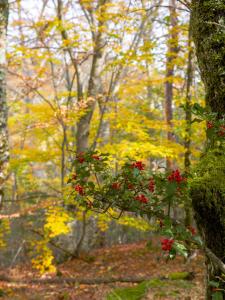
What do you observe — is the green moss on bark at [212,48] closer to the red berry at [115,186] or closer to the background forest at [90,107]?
the red berry at [115,186]

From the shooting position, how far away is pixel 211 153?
7.48 feet

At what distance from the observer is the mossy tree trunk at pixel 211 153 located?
7.06 feet

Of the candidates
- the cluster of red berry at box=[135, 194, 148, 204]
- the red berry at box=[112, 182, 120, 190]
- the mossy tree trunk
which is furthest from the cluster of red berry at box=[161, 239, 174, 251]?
the red berry at box=[112, 182, 120, 190]

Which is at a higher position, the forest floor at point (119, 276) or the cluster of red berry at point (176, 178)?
the cluster of red berry at point (176, 178)

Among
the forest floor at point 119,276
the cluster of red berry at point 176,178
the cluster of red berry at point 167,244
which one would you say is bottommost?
the forest floor at point 119,276

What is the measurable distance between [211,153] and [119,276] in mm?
6456

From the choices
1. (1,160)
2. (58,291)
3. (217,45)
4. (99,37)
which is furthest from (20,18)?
(217,45)

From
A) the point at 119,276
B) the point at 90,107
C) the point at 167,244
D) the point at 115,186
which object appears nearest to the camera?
the point at 167,244

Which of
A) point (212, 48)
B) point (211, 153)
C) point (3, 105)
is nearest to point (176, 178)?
point (211, 153)

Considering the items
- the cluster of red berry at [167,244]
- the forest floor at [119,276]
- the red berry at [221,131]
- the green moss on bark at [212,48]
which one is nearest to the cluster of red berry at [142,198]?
the cluster of red berry at [167,244]

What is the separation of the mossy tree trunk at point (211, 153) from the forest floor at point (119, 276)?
2213 millimetres

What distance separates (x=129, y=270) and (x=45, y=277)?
6.81 feet

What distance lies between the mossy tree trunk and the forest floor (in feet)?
7.26

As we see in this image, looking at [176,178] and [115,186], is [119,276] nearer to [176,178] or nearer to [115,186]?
[115,186]
